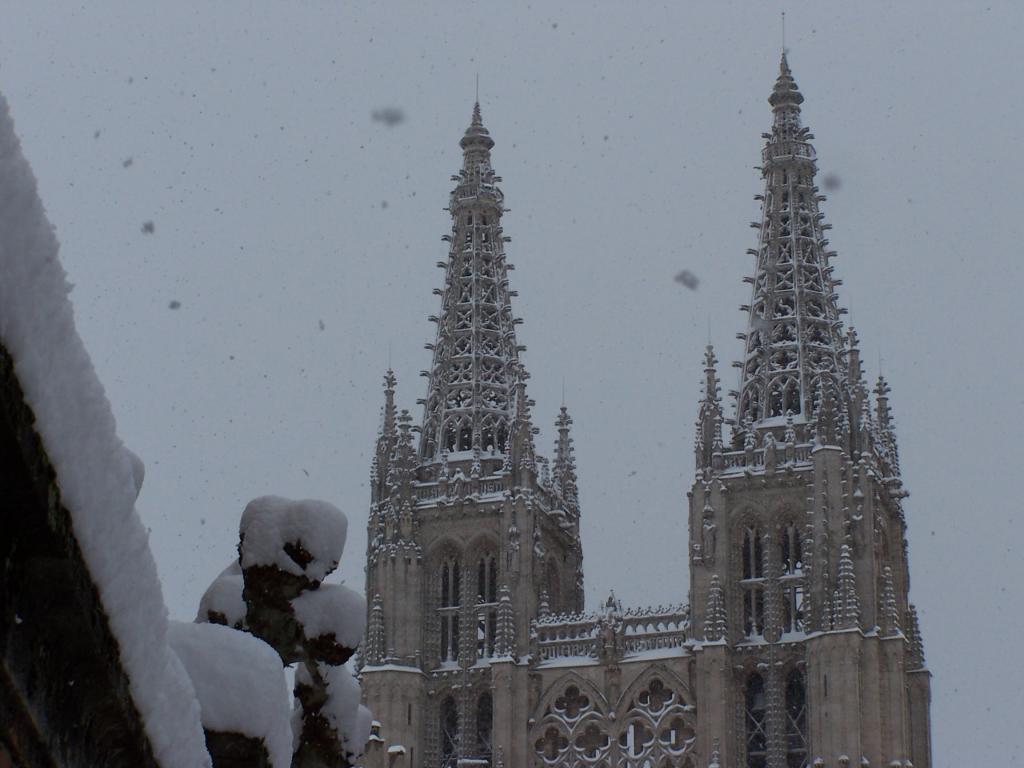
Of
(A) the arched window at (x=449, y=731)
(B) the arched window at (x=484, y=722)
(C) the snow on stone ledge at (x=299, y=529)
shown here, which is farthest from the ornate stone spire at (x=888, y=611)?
(C) the snow on stone ledge at (x=299, y=529)

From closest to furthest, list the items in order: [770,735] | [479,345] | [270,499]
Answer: [270,499] → [770,735] → [479,345]

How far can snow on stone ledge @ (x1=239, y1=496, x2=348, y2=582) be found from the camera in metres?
7.04

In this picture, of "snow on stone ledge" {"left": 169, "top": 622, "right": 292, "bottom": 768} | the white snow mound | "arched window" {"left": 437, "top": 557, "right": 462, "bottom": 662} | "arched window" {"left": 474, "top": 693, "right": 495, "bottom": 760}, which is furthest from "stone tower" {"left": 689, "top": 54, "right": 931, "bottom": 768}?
"snow on stone ledge" {"left": 169, "top": 622, "right": 292, "bottom": 768}

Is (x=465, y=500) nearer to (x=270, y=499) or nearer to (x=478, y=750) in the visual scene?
(x=478, y=750)

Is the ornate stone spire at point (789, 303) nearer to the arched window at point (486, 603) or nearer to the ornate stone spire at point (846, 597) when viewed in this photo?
the ornate stone spire at point (846, 597)

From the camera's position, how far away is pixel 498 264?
64.1m

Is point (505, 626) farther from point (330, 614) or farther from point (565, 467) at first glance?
point (330, 614)

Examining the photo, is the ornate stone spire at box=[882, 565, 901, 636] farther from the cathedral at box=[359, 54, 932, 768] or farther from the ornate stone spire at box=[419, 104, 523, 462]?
the ornate stone spire at box=[419, 104, 523, 462]

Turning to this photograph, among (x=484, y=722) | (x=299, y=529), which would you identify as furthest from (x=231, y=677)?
(x=484, y=722)

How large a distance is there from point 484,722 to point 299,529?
5176 centimetres

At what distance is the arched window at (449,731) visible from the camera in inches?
2279

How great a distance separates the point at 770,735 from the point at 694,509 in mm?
6138

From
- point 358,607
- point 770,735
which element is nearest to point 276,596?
point 358,607

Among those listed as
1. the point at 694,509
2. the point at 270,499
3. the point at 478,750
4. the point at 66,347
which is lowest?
the point at 66,347
